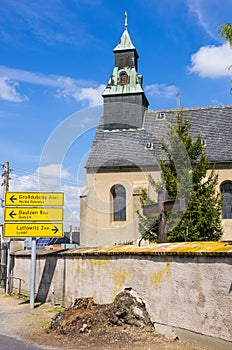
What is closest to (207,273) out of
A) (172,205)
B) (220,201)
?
(172,205)

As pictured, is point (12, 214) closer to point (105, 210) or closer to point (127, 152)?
point (105, 210)

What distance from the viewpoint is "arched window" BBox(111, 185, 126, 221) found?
90.8 feet

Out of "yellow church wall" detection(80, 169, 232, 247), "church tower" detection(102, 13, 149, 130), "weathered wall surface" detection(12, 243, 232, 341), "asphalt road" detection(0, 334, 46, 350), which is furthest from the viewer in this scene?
"church tower" detection(102, 13, 149, 130)

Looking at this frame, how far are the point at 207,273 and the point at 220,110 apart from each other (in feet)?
82.9

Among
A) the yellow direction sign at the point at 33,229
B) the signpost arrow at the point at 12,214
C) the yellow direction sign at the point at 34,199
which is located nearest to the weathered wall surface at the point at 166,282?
the yellow direction sign at the point at 33,229

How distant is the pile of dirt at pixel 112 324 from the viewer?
25.2ft

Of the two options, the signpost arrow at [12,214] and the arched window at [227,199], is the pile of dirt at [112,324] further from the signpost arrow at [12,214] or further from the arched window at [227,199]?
the arched window at [227,199]

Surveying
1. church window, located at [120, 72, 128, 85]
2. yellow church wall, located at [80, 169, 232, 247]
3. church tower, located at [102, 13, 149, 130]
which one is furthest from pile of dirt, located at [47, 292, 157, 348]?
church window, located at [120, 72, 128, 85]

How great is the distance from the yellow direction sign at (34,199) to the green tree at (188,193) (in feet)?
20.0

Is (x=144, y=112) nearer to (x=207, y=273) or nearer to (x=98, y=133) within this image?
(x=98, y=133)

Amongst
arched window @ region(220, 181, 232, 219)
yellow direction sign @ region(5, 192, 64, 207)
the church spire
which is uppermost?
the church spire

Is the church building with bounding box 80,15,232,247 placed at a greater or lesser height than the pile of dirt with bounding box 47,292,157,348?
greater

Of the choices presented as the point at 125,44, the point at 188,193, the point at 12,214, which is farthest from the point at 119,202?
the point at 12,214

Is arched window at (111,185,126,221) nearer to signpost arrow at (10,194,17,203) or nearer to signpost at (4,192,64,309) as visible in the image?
signpost at (4,192,64,309)
